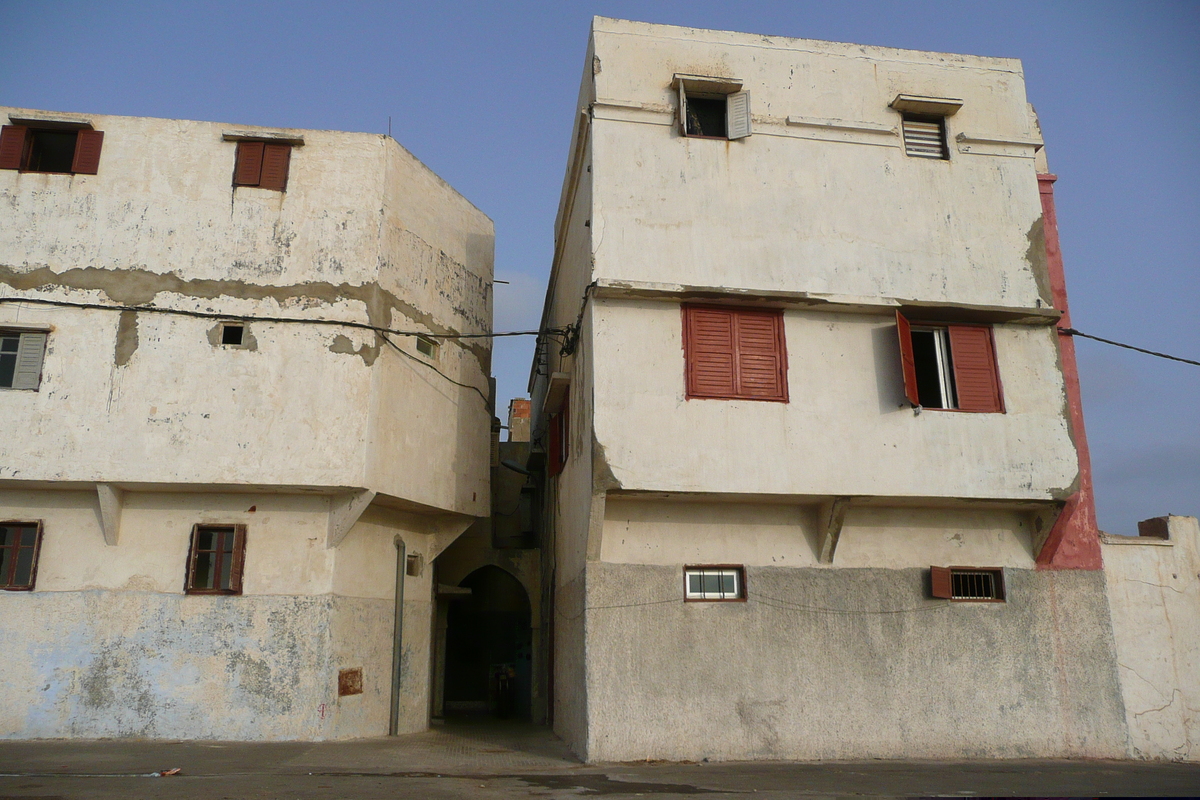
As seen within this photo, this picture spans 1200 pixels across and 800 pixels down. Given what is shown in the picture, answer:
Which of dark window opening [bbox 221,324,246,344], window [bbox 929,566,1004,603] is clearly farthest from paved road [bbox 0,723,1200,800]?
dark window opening [bbox 221,324,246,344]

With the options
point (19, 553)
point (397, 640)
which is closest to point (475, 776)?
point (397, 640)

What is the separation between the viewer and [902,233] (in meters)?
12.6

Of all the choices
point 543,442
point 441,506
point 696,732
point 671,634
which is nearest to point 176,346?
point 441,506

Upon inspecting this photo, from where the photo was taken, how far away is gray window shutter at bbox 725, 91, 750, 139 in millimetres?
12578

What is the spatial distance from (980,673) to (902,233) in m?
6.18

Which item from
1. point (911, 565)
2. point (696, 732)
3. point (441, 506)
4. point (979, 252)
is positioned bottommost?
point (696, 732)

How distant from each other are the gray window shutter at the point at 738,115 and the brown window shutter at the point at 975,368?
4095 mm

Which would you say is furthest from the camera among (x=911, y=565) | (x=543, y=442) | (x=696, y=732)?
(x=543, y=442)

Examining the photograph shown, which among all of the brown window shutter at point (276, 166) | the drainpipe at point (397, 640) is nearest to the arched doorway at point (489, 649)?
the drainpipe at point (397, 640)

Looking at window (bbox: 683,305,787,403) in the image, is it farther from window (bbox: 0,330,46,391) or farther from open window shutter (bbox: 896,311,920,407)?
window (bbox: 0,330,46,391)

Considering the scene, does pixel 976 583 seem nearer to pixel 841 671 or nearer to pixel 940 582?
pixel 940 582

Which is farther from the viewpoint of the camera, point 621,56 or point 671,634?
point 621,56

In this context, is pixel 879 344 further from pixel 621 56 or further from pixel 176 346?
pixel 176 346

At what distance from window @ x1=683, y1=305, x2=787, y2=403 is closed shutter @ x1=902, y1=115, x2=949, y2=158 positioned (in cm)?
367
